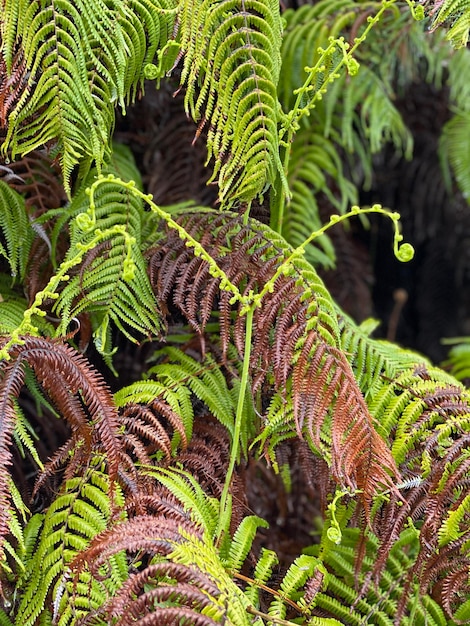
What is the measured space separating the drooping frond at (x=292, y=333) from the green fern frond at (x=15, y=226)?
8.4 inches

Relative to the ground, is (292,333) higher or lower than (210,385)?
higher

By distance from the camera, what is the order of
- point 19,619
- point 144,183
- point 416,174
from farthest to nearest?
point 416,174 < point 144,183 < point 19,619

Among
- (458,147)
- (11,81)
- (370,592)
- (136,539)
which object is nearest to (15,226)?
(11,81)

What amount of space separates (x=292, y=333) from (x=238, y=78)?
1.24 feet

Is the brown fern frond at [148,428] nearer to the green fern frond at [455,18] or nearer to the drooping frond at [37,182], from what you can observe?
the drooping frond at [37,182]

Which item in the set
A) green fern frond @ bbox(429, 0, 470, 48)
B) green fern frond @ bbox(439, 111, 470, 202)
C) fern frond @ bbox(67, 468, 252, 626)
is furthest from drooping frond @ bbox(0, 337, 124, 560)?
green fern frond @ bbox(439, 111, 470, 202)

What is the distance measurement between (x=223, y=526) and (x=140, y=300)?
358mm

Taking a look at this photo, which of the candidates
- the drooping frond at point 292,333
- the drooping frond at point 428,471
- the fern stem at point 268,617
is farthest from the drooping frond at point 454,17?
the fern stem at point 268,617

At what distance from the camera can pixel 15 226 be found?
1.08 meters

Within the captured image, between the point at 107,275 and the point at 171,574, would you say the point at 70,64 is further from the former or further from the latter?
the point at 171,574

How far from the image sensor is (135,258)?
3.38ft

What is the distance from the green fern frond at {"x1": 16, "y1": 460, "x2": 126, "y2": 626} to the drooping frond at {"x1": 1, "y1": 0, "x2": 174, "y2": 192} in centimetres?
42

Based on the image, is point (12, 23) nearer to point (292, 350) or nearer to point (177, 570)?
point (292, 350)

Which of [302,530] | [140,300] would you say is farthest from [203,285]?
[302,530]
